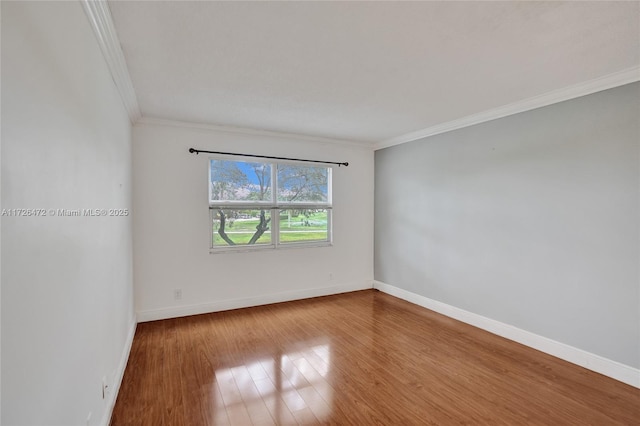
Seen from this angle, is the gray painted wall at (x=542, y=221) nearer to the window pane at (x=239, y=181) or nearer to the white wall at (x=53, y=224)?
the window pane at (x=239, y=181)

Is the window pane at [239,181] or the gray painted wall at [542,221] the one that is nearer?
the gray painted wall at [542,221]

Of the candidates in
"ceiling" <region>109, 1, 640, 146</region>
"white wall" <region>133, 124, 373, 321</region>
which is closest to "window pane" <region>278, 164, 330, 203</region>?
"white wall" <region>133, 124, 373, 321</region>

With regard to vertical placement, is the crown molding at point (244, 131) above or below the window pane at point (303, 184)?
above

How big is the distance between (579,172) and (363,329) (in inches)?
101

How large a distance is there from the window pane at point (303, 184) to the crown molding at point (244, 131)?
1.39 feet

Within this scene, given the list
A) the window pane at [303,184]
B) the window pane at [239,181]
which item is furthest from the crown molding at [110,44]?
the window pane at [303,184]

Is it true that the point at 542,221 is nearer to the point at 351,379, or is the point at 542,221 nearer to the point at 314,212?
the point at 351,379

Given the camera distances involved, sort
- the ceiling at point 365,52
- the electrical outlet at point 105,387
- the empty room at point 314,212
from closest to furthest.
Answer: the empty room at point 314,212
the ceiling at point 365,52
the electrical outlet at point 105,387

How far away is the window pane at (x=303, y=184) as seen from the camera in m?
4.39

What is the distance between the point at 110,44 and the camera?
5.98 ft

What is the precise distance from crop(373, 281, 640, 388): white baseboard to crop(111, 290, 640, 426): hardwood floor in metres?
0.10

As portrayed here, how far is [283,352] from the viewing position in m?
2.84

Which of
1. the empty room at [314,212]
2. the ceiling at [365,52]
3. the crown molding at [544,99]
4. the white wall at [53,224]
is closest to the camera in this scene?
the white wall at [53,224]

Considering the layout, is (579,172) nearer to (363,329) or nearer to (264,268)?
(363,329)
